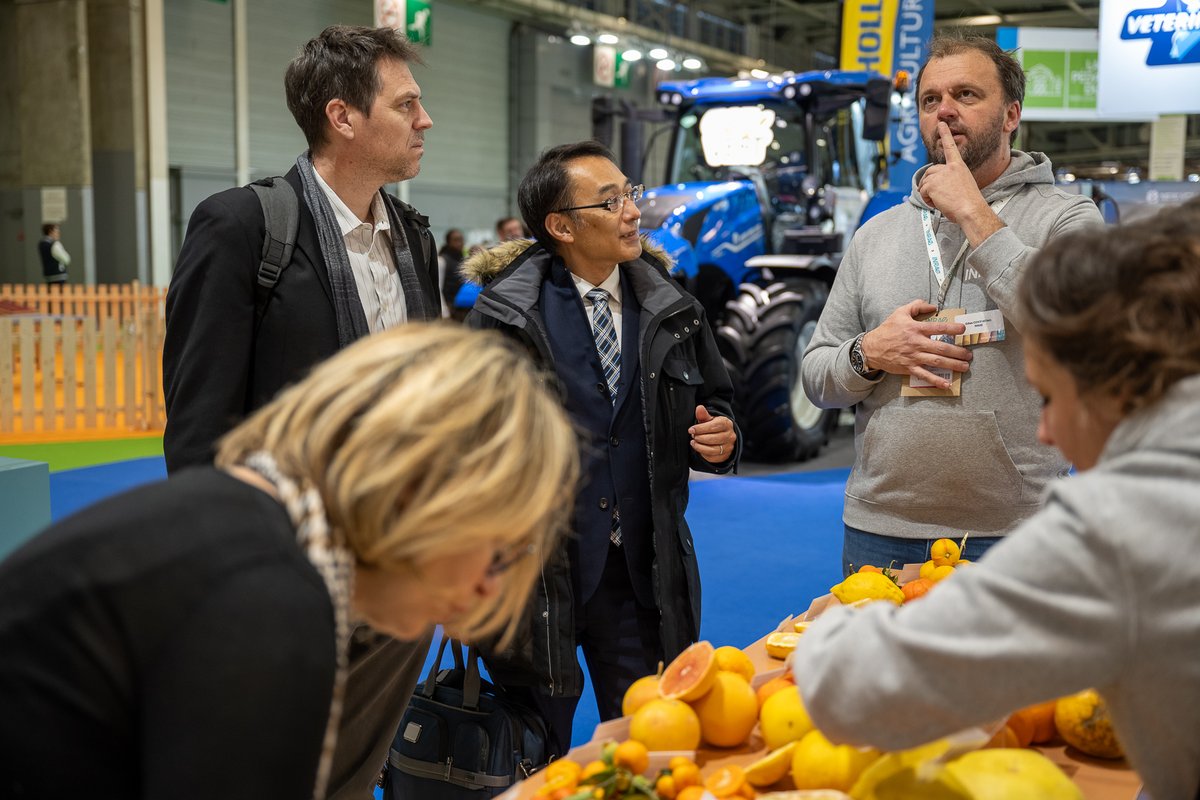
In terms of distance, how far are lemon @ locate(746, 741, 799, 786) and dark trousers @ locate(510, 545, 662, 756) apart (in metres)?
1.18

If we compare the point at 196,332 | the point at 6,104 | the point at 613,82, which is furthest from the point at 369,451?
the point at 613,82

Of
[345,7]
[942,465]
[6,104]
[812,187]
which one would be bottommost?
[942,465]

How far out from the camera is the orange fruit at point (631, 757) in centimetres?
148

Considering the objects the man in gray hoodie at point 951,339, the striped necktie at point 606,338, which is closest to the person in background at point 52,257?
the striped necktie at point 606,338

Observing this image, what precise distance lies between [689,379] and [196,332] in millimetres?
1162

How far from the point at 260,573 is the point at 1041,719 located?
117 centimetres

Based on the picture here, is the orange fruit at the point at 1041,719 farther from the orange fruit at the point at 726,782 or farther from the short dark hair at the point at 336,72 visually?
the short dark hair at the point at 336,72

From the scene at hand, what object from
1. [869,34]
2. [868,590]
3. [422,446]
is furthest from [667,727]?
[869,34]

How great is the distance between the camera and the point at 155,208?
52.1ft

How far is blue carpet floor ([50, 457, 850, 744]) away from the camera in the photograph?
496 centimetres

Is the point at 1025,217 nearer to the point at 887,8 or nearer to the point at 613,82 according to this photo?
the point at 887,8

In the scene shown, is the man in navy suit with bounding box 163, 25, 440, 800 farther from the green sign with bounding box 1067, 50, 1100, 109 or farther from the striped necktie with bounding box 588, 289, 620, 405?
the green sign with bounding box 1067, 50, 1100, 109

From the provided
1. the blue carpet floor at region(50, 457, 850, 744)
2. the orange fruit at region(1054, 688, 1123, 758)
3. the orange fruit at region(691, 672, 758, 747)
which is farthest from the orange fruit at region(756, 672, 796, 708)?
the blue carpet floor at region(50, 457, 850, 744)

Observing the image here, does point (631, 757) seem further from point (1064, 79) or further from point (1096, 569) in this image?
point (1064, 79)
